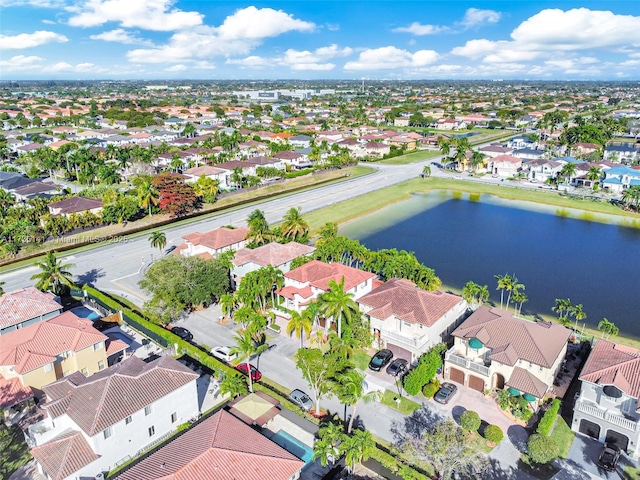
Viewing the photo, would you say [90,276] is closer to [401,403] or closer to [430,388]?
[401,403]

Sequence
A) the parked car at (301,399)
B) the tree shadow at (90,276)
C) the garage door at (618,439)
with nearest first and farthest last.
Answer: the garage door at (618,439)
the parked car at (301,399)
the tree shadow at (90,276)

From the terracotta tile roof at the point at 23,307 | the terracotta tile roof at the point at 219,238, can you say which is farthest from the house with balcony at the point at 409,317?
the terracotta tile roof at the point at 23,307

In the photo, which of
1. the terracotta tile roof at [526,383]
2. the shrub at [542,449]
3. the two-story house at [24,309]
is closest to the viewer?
the shrub at [542,449]

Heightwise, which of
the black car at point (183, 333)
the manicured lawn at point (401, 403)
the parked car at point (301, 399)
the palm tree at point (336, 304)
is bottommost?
the manicured lawn at point (401, 403)

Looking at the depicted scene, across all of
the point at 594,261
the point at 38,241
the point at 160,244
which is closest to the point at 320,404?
the point at 160,244

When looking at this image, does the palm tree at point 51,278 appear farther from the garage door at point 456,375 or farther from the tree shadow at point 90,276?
the garage door at point 456,375

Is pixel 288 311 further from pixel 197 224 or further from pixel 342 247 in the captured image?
pixel 197 224

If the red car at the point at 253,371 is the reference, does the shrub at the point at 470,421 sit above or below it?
above

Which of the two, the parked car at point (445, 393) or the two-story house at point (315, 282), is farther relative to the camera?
the two-story house at point (315, 282)
